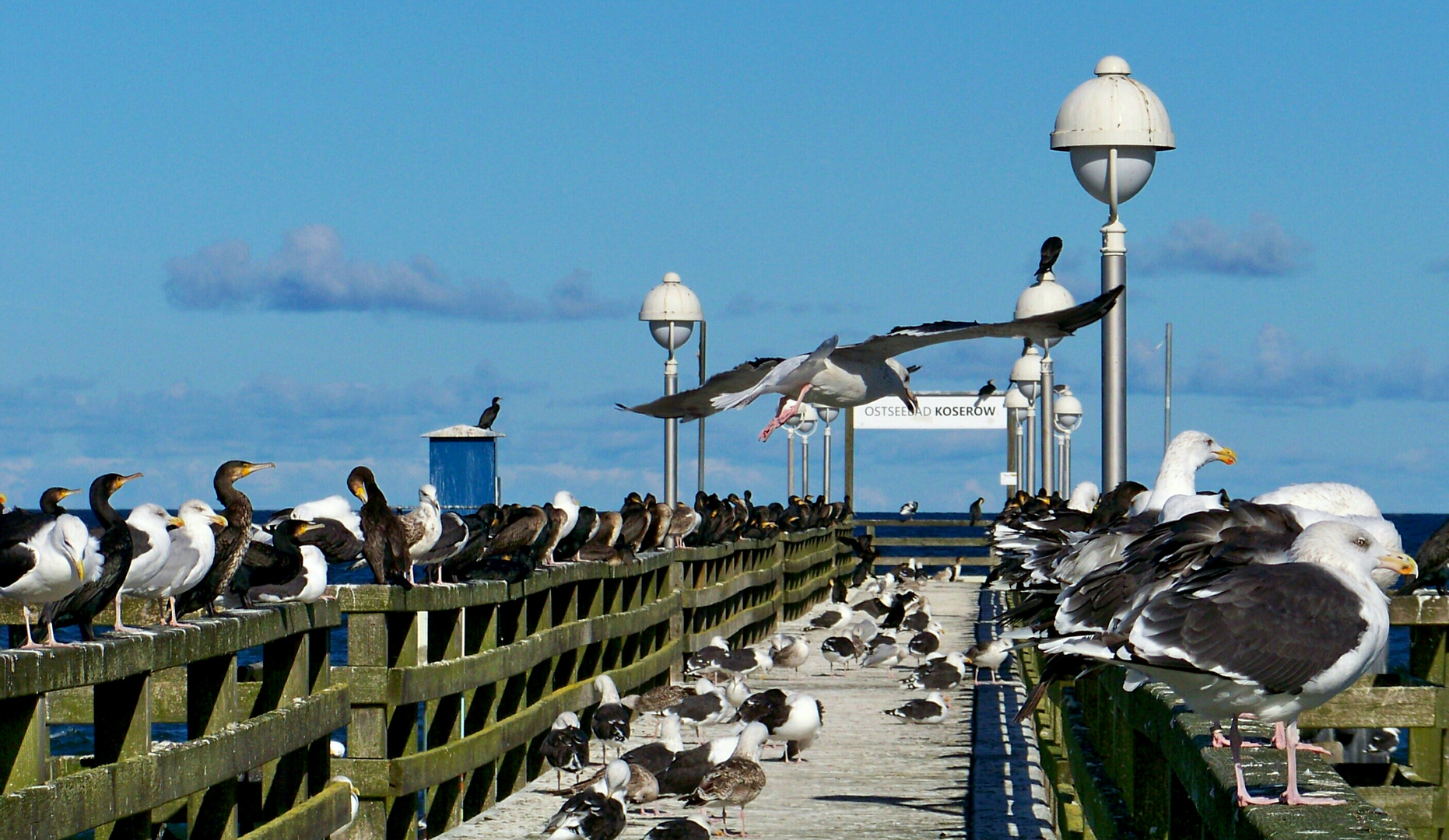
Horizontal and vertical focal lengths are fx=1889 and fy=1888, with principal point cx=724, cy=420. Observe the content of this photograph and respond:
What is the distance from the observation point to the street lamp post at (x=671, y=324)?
65.0 feet

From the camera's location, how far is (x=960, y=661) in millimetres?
17219

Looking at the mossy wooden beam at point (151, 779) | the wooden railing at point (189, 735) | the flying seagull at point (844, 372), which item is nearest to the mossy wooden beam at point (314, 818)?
the wooden railing at point (189, 735)

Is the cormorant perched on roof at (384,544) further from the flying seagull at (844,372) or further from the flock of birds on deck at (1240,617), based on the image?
the flock of birds on deck at (1240,617)

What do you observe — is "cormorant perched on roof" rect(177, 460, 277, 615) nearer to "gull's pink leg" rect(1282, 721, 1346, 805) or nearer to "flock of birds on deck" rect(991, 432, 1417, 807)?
"flock of birds on deck" rect(991, 432, 1417, 807)

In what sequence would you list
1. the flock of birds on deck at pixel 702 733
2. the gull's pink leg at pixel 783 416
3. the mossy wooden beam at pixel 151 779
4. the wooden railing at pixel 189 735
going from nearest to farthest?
the mossy wooden beam at pixel 151 779
the wooden railing at pixel 189 735
the flock of birds on deck at pixel 702 733
the gull's pink leg at pixel 783 416

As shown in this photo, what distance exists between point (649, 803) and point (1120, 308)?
3.95 meters

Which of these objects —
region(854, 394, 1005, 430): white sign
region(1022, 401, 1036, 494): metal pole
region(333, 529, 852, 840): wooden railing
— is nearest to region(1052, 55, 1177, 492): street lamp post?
A: region(333, 529, 852, 840): wooden railing

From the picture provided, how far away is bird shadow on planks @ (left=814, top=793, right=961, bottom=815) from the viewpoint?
34.1ft

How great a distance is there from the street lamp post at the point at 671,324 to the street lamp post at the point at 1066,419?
15.6 metres

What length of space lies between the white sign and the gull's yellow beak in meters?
36.7

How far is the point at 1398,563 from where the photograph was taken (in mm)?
5242

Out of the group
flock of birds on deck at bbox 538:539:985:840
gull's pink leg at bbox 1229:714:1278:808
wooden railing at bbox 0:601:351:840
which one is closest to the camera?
gull's pink leg at bbox 1229:714:1278:808

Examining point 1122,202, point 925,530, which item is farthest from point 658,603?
point 925,530

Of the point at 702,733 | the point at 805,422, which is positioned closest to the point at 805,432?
the point at 805,422
